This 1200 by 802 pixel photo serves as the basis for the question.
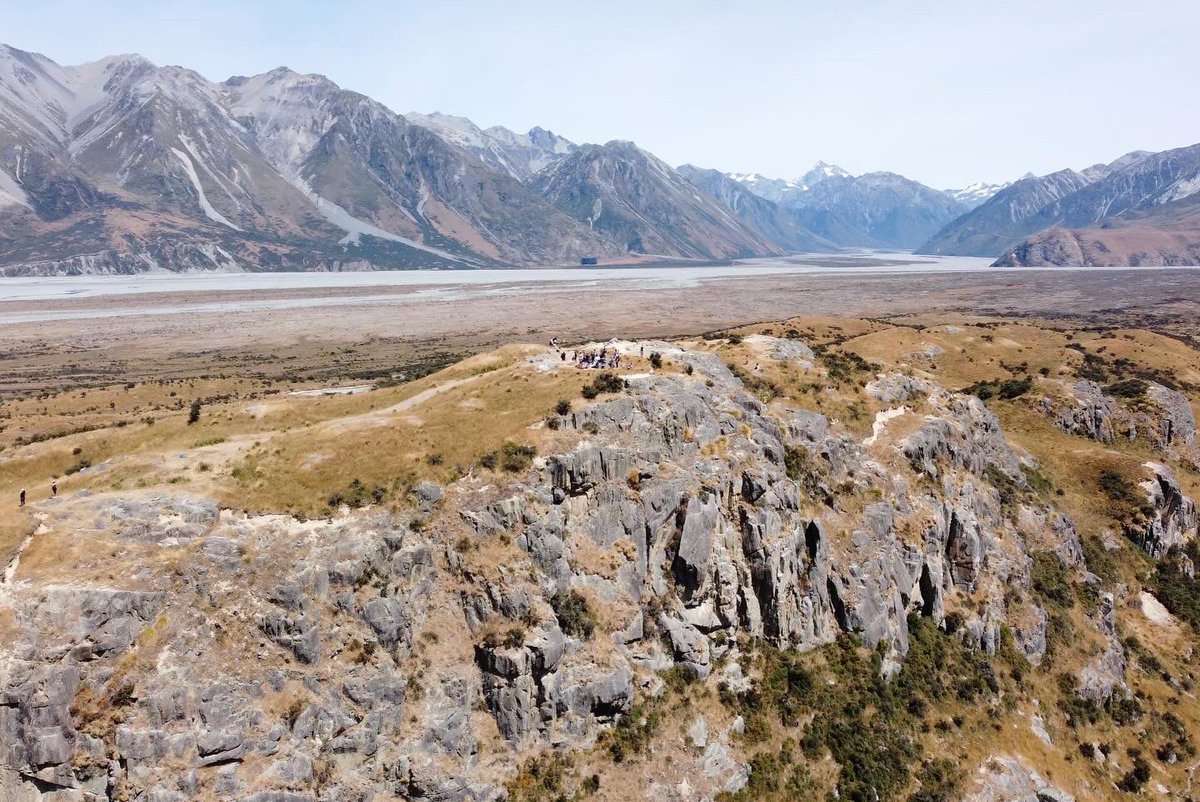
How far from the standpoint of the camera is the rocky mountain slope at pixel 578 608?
110 ft

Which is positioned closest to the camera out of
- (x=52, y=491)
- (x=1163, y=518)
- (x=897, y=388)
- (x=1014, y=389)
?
(x=52, y=491)

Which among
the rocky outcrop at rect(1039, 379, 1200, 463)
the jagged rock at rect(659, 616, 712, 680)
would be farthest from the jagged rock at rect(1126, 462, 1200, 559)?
the jagged rock at rect(659, 616, 712, 680)

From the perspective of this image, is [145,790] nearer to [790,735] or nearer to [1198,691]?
[790,735]

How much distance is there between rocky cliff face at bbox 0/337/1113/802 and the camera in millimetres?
32156

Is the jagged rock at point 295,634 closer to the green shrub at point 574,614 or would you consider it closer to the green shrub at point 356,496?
the green shrub at point 356,496

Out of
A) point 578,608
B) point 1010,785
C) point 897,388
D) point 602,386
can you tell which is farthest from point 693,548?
point 897,388

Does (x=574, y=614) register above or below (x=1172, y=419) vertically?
above

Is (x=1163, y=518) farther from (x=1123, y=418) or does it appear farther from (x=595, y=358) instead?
(x=595, y=358)

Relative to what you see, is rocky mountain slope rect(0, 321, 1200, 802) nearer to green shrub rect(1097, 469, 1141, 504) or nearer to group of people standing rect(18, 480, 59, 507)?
group of people standing rect(18, 480, 59, 507)

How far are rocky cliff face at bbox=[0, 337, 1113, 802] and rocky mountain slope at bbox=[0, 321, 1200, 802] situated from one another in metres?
0.17

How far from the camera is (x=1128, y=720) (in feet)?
182

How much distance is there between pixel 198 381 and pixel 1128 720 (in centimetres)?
14786

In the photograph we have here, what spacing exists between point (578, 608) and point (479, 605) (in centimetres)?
674

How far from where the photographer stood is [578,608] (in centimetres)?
4284
